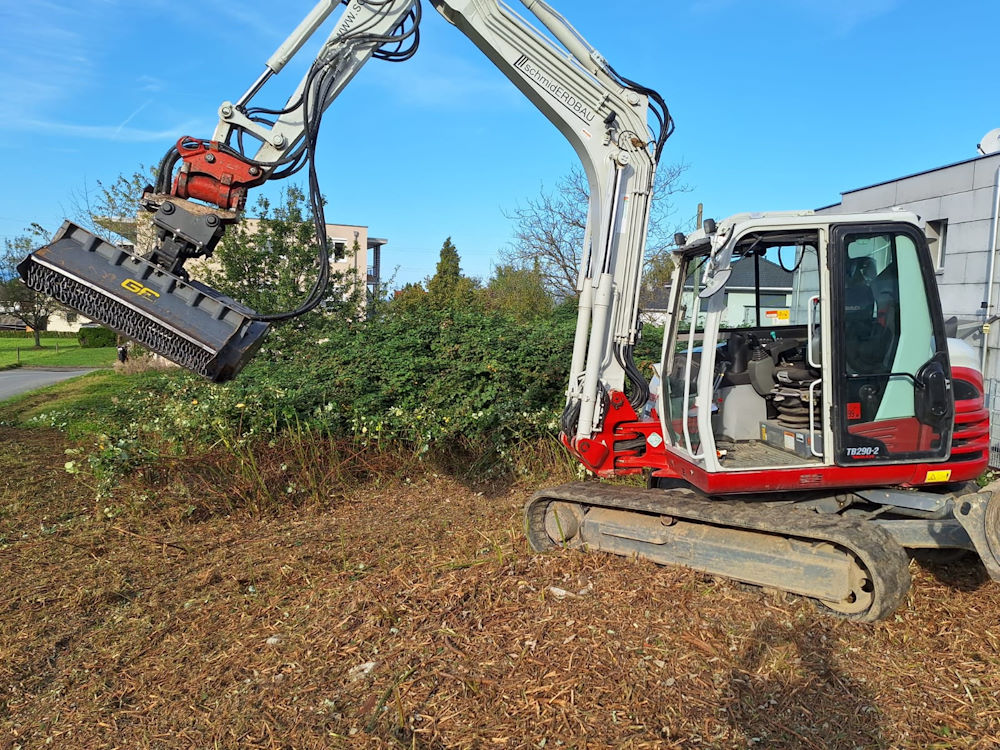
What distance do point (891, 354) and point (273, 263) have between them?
32.7 ft

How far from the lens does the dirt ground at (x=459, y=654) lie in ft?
10.4

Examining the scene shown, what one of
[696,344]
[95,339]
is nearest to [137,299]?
[696,344]

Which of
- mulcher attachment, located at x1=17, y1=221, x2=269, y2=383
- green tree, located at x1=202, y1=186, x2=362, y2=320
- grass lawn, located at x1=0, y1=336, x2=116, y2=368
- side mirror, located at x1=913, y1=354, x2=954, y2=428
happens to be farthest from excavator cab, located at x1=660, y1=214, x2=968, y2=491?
grass lawn, located at x1=0, y1=336, x2=116, y2=368

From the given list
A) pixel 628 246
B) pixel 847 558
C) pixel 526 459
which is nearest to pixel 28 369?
pixel 526 459

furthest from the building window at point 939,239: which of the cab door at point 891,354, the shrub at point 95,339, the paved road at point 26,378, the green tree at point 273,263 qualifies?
the shrub at point 95,339

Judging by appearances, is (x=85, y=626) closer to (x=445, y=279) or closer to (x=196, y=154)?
(x=196, y=154)

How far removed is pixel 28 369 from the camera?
82.4ft

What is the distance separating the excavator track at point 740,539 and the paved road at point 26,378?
49.6ft

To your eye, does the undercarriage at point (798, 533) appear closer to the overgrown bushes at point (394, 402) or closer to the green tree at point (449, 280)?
the overgrown bushes at point (394, 402)

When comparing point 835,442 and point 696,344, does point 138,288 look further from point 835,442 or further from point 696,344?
point 835,442

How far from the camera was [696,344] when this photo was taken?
196 inches

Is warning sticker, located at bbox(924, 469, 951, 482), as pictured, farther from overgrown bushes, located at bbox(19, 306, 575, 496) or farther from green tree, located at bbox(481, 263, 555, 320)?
green tree, located at bbox(481, 263, 555, 320)

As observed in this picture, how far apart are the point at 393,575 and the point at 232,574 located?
3.97ft

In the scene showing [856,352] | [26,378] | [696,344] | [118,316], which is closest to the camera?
[118,316]
